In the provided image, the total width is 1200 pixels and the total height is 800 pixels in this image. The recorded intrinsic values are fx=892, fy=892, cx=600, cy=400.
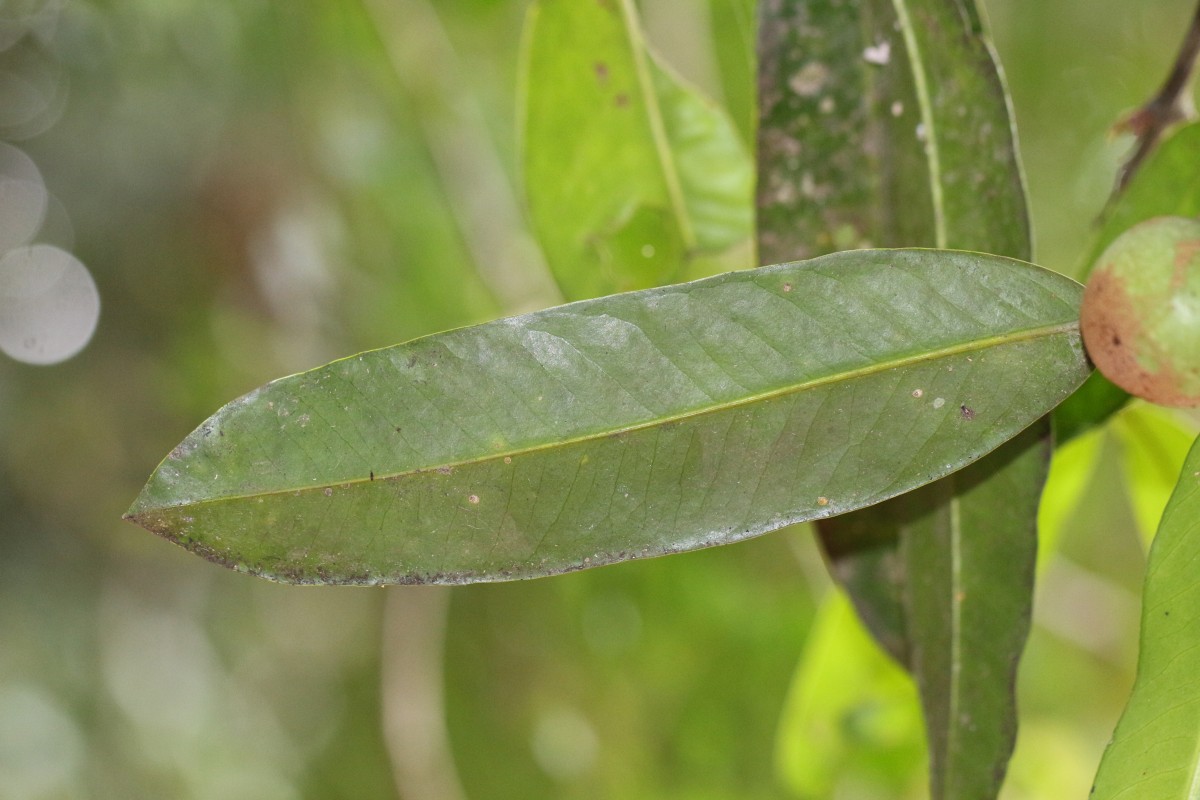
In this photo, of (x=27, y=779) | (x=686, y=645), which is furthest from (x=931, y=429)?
(x=27, y=779)

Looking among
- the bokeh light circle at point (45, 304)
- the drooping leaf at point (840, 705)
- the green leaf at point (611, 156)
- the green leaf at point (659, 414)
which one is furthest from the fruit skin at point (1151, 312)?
the bokeh light circle at point (45, 304)

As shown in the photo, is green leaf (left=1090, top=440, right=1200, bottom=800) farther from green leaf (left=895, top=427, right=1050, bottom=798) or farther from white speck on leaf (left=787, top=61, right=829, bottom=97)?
white speck on leaf (left=787, top=61, right=829, bottom=97)

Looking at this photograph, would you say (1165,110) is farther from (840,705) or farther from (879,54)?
(840,705)

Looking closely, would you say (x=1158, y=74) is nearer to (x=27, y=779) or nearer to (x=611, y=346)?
(x=611, y=346)

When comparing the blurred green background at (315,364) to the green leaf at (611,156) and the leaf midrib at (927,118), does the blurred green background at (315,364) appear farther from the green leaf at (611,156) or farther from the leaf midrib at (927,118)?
the leaf midrib at (927,118)

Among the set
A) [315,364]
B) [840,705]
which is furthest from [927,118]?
[315,364]
